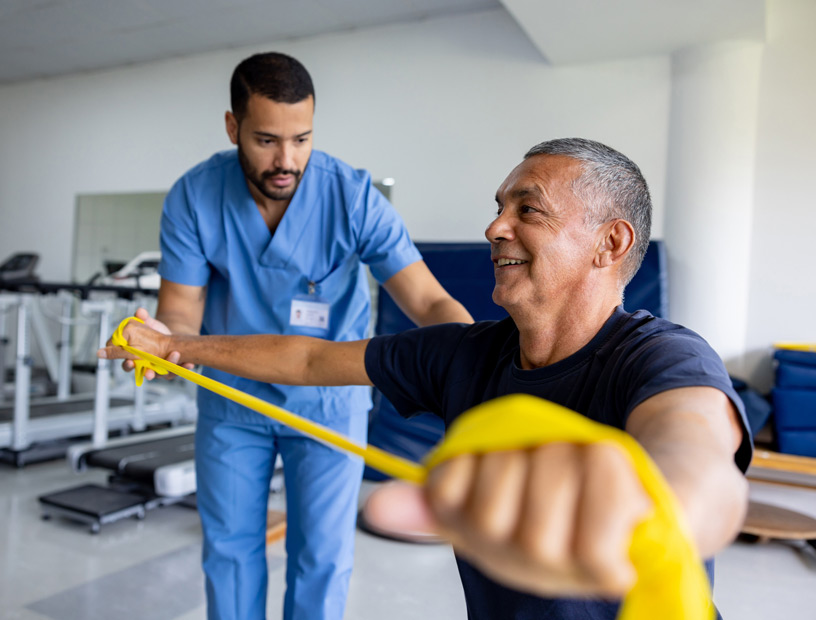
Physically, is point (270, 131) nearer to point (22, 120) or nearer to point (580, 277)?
point (580, 277)

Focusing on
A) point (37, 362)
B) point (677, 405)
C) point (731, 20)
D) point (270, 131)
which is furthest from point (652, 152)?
point (37, 362)

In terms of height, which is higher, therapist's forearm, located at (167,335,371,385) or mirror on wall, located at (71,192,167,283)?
mirror on wall, located at (71,192,167,283)

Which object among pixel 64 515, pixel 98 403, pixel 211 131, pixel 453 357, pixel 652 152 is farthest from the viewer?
pixel 211 131

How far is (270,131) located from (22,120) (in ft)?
22.7

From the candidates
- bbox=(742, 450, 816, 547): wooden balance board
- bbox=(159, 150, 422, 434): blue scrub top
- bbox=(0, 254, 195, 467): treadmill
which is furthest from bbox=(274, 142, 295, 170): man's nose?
bbox=(0, 254, 195, 467): treadmill

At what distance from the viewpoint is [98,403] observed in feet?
12.7

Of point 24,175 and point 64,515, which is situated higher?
point 24,175

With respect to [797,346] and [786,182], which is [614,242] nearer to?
[797,346]

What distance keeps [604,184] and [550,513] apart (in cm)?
81

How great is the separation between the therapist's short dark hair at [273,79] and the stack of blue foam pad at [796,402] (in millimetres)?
3232

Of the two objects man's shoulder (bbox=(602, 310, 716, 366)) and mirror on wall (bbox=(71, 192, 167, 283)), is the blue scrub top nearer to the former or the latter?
man's shoulder (bbox=(602, 310, 716, 366))

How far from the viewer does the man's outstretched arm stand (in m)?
1.32

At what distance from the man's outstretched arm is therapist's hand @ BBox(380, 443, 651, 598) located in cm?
94

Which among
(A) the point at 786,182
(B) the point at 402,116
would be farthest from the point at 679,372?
(B) the point at 402,116
